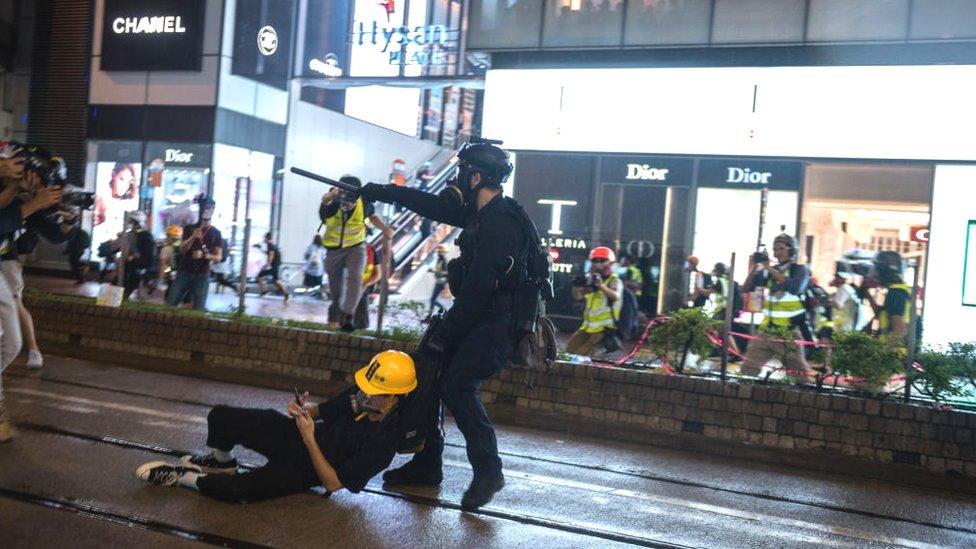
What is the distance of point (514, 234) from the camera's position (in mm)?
5660

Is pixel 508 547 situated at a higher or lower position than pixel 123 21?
lower

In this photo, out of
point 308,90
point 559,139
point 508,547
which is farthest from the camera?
point 308,90

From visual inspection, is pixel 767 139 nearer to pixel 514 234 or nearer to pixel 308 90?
pixel 514 234

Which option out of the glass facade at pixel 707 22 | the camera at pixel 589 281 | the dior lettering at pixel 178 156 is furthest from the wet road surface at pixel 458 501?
the dior lettering at pixel 178 156

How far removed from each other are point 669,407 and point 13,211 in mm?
5238

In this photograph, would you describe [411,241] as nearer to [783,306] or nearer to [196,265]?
[196,265]

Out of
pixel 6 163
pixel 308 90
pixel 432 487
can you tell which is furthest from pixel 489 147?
pixel 308 90

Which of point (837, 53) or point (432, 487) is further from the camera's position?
point (837, 53)

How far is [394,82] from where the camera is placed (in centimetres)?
2558

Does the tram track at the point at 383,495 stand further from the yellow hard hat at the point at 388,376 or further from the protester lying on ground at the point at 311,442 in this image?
the yellow hard hat at the point at 388,376

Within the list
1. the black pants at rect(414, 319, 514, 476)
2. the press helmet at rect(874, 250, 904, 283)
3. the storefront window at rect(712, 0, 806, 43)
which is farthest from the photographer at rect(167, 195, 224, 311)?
the storefront window at rect(712, 0, 806, 43)

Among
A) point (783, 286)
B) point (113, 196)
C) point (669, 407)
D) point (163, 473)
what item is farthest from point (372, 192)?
point (113, 196)

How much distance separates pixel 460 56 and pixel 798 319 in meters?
16.1

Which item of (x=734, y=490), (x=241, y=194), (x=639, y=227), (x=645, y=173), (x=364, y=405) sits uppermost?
→ (x=645, y=173)
